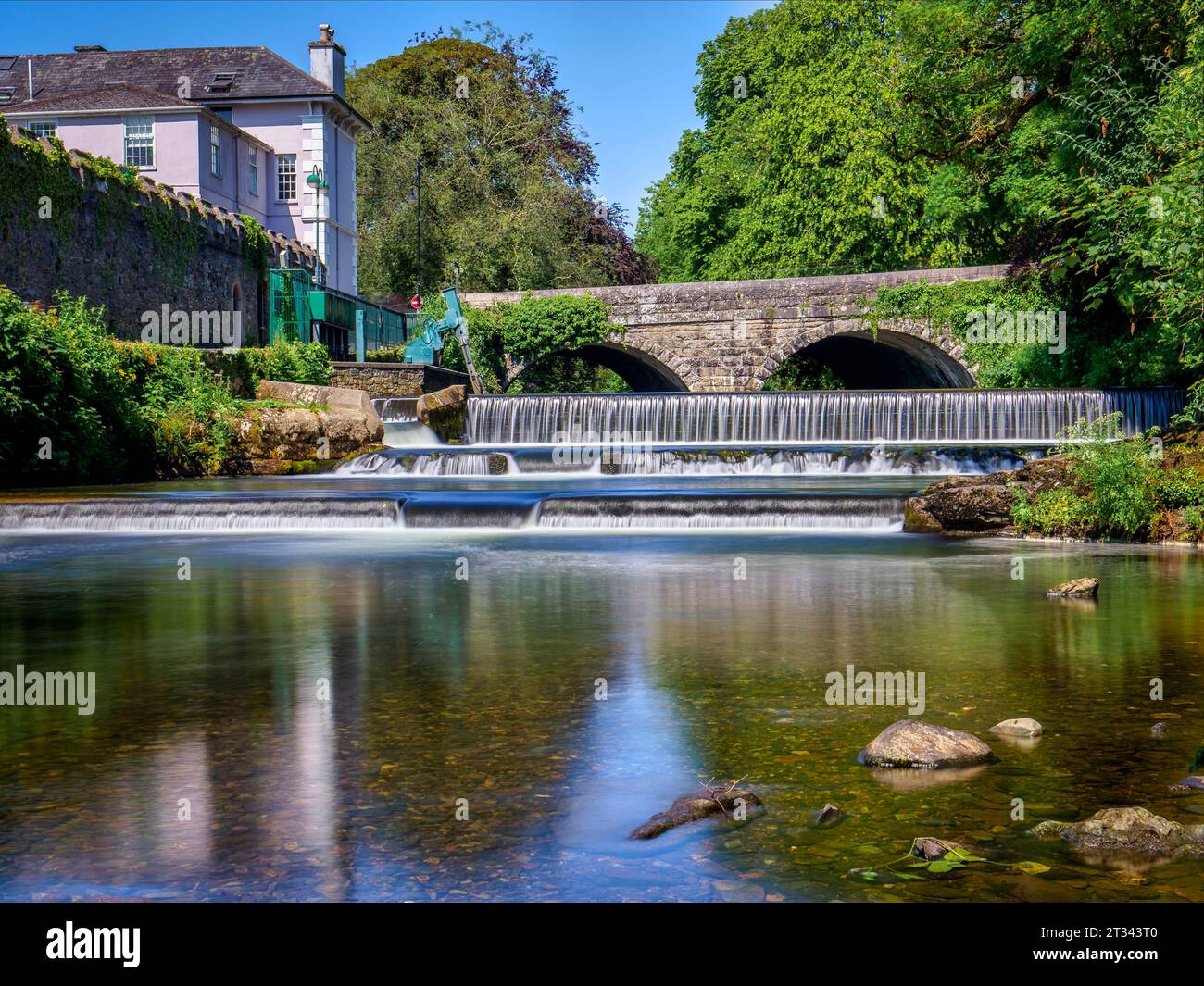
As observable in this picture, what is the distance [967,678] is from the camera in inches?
252

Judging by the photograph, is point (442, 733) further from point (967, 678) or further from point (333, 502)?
point (333, 502)

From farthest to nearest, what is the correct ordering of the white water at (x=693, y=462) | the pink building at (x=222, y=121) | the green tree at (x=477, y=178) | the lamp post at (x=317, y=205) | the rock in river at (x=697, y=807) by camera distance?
the green tree at (x=477, y=178) → the lamp post at (x=317, y=205) → the pink building at (x=222, y=121) → the white water at (x=693, y=462) → the rock in river at (x=697, y=807)

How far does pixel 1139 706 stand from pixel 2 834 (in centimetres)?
460

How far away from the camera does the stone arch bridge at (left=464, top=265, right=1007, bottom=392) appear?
39344mm

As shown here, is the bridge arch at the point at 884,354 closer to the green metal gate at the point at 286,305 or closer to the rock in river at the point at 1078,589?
the green metal gate at the point at 286,305

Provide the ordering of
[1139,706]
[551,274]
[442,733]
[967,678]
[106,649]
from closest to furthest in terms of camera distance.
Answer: [442,733]
[1139,706]
[967,678]
[106,649]
[551,274]

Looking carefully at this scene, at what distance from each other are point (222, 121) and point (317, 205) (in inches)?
233

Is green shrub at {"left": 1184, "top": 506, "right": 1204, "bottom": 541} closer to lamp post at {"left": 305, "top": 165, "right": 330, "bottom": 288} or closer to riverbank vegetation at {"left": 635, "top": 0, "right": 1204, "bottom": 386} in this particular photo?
riverbank vegetation at {"left": 635, "top": 0, "right": 1204, "bottom": 386}

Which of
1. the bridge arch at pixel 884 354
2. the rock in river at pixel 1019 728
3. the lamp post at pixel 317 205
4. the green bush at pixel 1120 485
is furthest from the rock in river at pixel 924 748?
the lamp post at pixel 317 205

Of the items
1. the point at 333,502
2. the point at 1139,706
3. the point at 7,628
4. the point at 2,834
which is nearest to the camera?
the point at 2,834

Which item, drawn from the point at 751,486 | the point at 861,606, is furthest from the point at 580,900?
the point at 751,486

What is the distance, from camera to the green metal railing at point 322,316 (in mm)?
38562

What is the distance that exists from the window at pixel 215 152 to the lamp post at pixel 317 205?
3541 mm

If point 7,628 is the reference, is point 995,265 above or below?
above
